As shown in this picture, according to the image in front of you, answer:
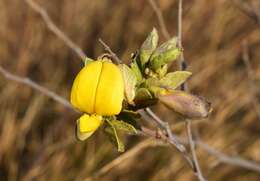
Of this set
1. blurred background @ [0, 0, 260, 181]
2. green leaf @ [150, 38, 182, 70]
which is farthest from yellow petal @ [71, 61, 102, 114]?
blurred background @ [0, 0, 260, 181]

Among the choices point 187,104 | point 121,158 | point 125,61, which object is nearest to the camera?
point 187,104

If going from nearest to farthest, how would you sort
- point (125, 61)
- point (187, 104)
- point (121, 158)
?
point (187, 104) → point (121, 158) → point (125, 61)

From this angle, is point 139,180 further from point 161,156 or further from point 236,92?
point 236,92

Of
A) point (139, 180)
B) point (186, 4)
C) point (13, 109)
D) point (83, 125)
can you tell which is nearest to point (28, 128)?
point (13, 109)

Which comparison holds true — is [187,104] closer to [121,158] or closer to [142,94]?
[142,94]

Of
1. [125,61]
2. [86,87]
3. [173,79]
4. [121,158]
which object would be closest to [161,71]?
[173,79]

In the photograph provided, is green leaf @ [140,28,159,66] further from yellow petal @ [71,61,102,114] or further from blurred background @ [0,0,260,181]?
blurred background @ [0,0,260,181]

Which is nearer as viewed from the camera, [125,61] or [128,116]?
[128,116]
